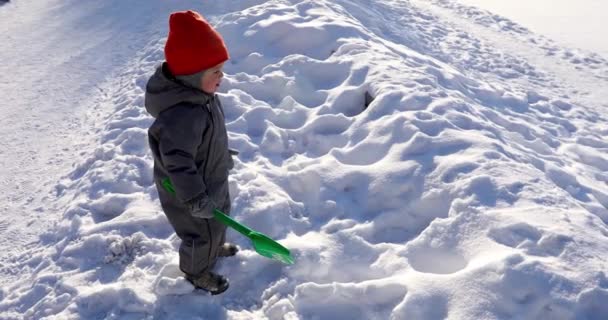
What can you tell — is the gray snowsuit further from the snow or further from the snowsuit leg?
the snow

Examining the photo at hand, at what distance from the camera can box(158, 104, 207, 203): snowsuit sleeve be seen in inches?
99.8

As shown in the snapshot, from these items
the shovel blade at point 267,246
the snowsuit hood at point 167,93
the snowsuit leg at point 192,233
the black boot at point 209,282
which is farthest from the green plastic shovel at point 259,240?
the snowsuit hood at point 167,93

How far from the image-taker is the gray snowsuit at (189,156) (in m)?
2.55

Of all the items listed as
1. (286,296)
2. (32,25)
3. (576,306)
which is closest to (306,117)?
(286,296)

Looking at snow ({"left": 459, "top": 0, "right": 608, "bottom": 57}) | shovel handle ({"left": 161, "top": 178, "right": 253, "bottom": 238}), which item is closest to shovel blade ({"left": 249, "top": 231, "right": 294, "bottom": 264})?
shovel handle ({"left": 161, "top": 178, "right": 253, "bottom": 238})

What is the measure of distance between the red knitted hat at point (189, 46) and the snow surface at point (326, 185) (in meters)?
1.28

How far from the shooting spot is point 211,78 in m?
2.68

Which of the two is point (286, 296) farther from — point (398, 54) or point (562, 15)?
point (562, 15)

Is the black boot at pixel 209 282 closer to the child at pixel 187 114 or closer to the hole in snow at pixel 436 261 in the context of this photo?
the child at pixel 187 114

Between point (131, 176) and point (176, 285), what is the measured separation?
1393 mm

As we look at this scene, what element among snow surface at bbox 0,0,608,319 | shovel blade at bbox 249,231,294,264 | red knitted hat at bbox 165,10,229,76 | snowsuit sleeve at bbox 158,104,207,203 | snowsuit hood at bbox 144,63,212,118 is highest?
red knitted hat at bbox 165,10,229,76

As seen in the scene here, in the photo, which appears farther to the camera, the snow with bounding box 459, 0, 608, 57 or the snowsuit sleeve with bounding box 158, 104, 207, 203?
the snow with bounding box 459, 0, 608, 57

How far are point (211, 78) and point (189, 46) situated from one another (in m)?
0.21

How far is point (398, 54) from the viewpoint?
5.77 m
